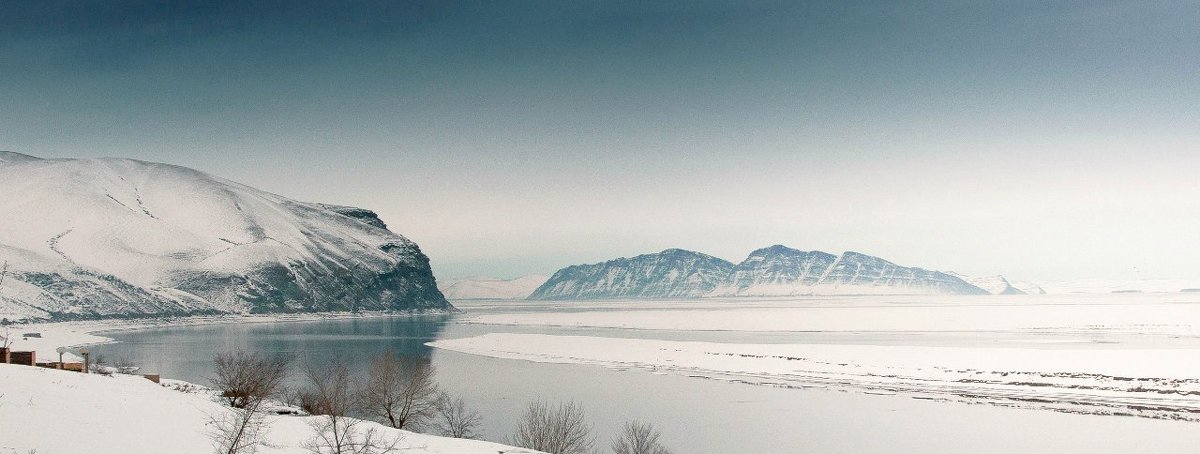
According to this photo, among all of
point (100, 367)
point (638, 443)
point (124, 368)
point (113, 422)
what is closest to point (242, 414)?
point (113, 422)

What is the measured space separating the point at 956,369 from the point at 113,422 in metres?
54.3

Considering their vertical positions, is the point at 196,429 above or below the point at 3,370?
below

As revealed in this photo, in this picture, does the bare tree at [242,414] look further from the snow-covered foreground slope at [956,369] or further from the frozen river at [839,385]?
the snow-covered foreground slope at [956,369]

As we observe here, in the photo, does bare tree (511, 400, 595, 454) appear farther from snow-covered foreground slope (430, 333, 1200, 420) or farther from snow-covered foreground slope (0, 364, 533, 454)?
snow-covered foreground slope (430, 333, 1200, 420)

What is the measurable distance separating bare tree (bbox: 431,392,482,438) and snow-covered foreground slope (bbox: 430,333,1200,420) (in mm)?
22497

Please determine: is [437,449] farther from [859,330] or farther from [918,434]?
[859,330]

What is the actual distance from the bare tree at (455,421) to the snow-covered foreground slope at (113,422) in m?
6.94

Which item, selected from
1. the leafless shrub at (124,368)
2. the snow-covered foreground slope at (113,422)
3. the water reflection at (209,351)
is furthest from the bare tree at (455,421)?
the leafless shrub at (124,368)

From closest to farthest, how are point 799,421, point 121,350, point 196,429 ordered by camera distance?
1. point 196,429
2. point 799,421
3. point 121,350

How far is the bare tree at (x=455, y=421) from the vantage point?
41719 millimetres

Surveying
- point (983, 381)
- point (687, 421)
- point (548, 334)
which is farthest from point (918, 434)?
point (548, 334)

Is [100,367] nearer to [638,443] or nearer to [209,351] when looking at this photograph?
[209,351]

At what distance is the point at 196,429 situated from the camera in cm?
2889

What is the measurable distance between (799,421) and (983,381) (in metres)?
18.2
